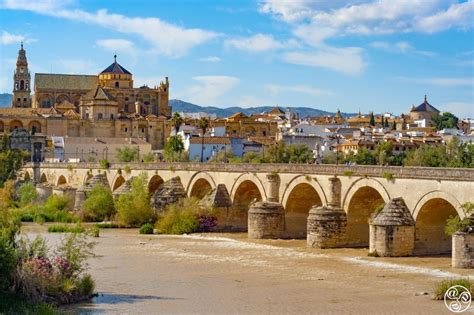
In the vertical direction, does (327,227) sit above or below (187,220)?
above

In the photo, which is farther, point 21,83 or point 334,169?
point 21,83

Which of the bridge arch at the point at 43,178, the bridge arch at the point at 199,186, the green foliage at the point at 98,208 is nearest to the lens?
the bridge arch at the point at 199,186

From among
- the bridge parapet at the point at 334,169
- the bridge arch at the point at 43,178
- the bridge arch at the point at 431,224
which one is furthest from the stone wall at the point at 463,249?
the bridge arch at the point at 43,178

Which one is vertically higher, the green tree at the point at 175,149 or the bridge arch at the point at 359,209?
the green tree at the point at 175,149

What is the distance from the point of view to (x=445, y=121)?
123500 millimetres

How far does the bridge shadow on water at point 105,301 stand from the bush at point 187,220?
57.1 feet

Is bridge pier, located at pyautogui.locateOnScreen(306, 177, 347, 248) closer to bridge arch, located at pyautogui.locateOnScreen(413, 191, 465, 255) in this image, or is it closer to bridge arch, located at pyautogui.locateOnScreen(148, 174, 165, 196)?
Result: bridge arch, located at pyautogui.locateOnScreen(413, 191, 465, 255)

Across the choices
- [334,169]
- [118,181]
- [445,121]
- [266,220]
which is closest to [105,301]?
[334,169]

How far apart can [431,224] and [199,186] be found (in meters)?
18.6

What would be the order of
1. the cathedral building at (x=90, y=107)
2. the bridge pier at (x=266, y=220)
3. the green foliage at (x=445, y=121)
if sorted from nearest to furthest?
the bridge pier at (x=266, y=220) → the cathedral building at (x=90, y=107) → the green foliage at (x=445, y=121)

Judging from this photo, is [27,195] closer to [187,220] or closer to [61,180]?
[61,180]

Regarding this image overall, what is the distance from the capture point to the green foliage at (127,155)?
76.7 m

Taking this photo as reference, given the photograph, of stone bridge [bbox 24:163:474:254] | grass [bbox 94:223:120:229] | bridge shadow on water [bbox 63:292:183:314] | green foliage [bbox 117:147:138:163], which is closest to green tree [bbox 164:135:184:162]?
green foliage [bbox 117:147:138:163]

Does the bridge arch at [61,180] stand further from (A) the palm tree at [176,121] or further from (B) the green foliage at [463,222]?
(B) the green foliage at [463,222]
